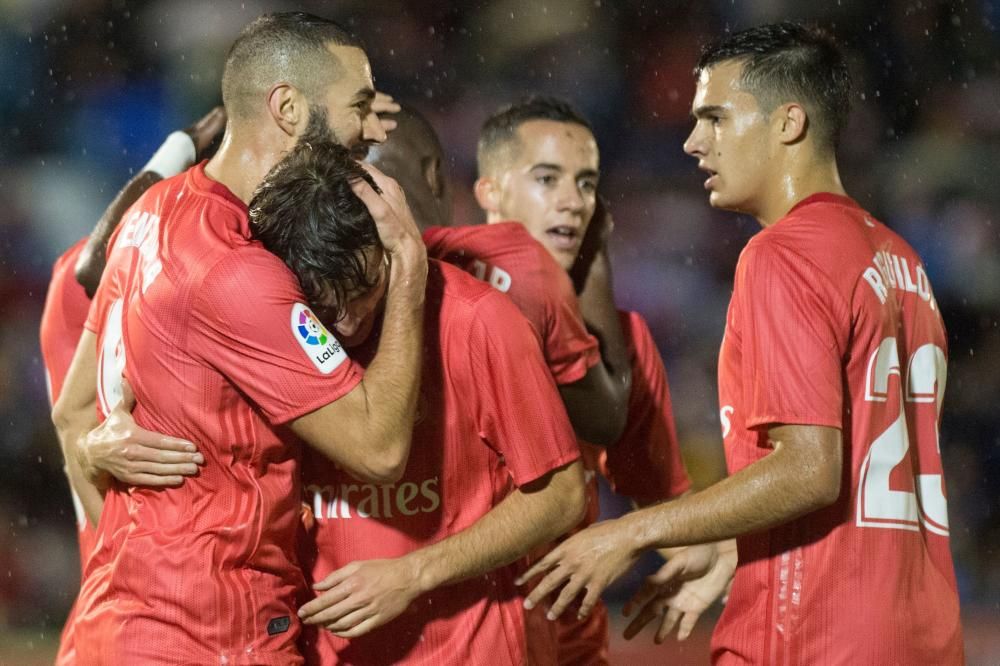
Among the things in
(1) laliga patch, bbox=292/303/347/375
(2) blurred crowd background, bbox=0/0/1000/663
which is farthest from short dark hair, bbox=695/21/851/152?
(2) blurred crowd background, bbox=0/0/1000/663

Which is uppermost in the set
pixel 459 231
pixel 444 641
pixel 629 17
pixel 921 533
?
pixel 629 17

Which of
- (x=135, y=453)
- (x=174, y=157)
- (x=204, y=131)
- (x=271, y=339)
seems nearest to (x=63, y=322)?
(x=174, y=157)

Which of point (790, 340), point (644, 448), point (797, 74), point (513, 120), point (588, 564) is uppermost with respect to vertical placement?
point (513, 120)

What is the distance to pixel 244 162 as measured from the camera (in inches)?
114

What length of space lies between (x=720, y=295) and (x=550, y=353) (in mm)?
4472

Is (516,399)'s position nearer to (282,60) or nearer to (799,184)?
(799,184)

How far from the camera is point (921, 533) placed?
2.61 metres

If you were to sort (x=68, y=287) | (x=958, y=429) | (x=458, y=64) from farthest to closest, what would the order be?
(x=458, y=64)
(x=958, y=429)
(x=68, y=287)

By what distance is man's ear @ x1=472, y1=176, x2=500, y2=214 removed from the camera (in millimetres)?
4539

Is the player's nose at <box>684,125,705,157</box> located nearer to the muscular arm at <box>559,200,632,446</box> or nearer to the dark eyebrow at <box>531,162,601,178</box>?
the muscular arm at <box>559,200,632,446</box>

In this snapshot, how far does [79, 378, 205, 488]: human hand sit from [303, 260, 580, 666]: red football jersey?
0.30 m

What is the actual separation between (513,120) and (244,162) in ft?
6.06

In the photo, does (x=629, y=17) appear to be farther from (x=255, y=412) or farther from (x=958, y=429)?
(x=255, y=412)

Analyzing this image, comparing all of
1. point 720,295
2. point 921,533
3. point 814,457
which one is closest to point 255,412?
point 814,457
